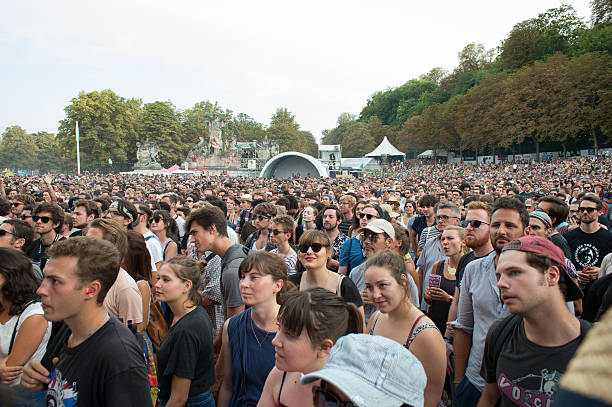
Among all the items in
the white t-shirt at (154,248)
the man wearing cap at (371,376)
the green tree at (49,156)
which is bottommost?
the white t-shirt at (154,248)

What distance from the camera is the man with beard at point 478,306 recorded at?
3290 mm

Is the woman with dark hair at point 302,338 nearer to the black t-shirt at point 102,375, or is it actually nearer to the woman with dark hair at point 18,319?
the black t-shirt at point 102,375

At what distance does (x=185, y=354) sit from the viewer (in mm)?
3066

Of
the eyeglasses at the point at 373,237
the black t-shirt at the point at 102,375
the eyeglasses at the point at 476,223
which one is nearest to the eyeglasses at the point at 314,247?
the eyeglasses at the point at 373,237

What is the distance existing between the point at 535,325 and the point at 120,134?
260ft

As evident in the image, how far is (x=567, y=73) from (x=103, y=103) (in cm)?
6651

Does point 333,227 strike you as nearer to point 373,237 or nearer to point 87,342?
point 373,237

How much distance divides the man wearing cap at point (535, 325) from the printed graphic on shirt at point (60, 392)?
2.34 meters

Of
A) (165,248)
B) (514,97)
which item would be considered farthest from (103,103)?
(165,248)

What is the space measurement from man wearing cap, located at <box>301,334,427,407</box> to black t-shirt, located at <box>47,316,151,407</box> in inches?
48.1

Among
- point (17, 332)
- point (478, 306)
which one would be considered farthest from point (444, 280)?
point (17, 332)

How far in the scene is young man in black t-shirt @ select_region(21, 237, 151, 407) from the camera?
224 cm

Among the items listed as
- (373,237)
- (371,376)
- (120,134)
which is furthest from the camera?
(120,134)

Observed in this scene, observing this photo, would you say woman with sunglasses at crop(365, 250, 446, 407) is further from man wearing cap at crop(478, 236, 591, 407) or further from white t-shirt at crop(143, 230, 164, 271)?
white t-shirt at crop(143, 230, 164, 271)
